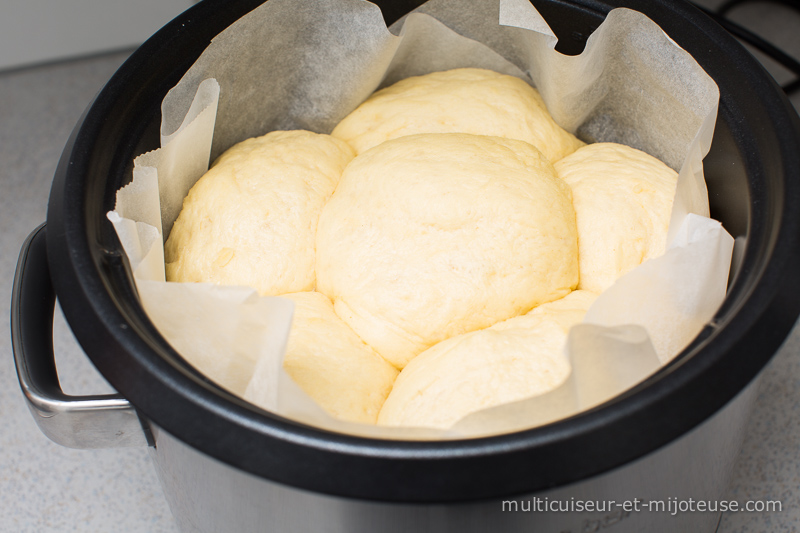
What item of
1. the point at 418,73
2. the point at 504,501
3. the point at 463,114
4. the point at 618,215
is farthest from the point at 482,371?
the point at 418,73

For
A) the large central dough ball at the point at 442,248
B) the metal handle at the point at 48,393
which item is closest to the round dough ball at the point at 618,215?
the large central dough ball at the point at 442,248

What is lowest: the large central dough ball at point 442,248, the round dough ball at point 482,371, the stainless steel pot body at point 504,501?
the stainless steel pot body at point 504,501

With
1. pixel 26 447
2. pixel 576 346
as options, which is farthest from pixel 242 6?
pixel 26 447

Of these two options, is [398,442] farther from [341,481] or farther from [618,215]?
[618,215]

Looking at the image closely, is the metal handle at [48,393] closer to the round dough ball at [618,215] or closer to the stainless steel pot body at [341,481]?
the stainless steel pot body at [341,481]

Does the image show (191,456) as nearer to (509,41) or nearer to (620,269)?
(620,269)

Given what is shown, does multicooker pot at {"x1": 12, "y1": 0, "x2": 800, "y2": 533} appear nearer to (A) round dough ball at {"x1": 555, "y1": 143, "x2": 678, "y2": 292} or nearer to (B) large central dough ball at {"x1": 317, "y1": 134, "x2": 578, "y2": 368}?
(A) round dough ball at {"x1": 555, "y1": 143, "x2": 678, "y2": 292}
